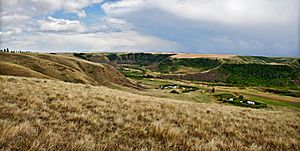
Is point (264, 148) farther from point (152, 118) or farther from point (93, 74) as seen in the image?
point (93, 74)

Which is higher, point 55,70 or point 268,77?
point 55,70

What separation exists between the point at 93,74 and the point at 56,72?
20395 mm

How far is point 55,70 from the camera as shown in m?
64.8

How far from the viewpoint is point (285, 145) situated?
26.0 ft

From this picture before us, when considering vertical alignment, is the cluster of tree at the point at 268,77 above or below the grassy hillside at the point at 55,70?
below

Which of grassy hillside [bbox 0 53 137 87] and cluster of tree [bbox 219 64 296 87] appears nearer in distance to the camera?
grassy hillside [bbox 0 53 137 87]

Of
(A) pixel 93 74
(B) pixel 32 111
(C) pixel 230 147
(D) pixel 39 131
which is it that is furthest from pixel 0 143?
(A) pixel 93 74

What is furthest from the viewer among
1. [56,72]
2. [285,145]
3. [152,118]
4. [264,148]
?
[56,72]

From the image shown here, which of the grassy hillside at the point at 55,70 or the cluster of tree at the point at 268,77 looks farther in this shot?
the cluster of tree at the point at 268,77

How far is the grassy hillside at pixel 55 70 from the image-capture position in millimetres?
50859

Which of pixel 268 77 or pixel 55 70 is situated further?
pixel 268 77

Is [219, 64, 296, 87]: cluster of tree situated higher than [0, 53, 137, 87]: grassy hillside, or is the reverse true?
[0, 53, 137, 87]: grassy hillside

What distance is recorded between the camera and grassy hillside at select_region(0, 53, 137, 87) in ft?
167

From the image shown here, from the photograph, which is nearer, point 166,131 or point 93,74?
point 166,131
